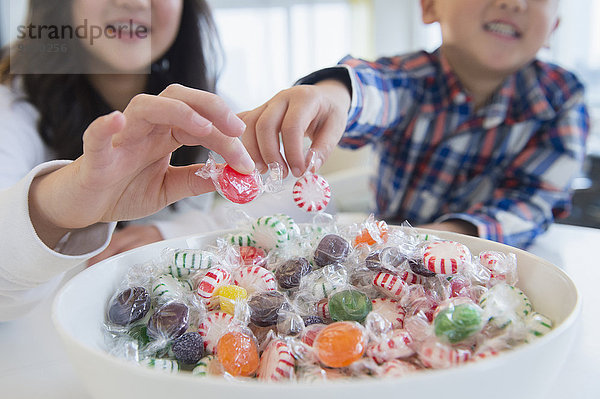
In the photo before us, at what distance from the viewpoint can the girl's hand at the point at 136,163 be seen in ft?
2.10

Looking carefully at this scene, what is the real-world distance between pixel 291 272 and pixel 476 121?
3.41ft

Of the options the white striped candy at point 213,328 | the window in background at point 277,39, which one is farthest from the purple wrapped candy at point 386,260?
the window in background at point 277,39

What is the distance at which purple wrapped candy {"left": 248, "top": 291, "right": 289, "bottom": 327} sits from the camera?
614 millimetres

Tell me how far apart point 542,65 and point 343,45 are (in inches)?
205

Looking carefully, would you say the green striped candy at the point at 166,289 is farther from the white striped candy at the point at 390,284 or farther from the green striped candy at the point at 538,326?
the green striped candy at the point at 538,326

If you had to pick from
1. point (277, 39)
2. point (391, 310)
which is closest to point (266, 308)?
point (391, 310)

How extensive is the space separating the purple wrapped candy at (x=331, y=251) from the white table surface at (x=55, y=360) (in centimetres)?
31

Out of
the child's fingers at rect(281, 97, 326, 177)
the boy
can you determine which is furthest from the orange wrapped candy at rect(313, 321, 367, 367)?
the boy

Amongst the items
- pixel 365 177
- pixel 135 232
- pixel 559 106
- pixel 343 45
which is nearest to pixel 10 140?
pixel 135 232

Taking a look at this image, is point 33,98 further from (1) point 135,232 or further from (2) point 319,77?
(2) point 319,77

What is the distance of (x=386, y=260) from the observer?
0.68 m

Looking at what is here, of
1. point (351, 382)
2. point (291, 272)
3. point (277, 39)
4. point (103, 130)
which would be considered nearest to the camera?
point (351, 382)

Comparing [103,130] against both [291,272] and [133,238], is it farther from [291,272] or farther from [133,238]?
[133,238]

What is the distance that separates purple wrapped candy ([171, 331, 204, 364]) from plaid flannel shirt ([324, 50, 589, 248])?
83 centimetres
